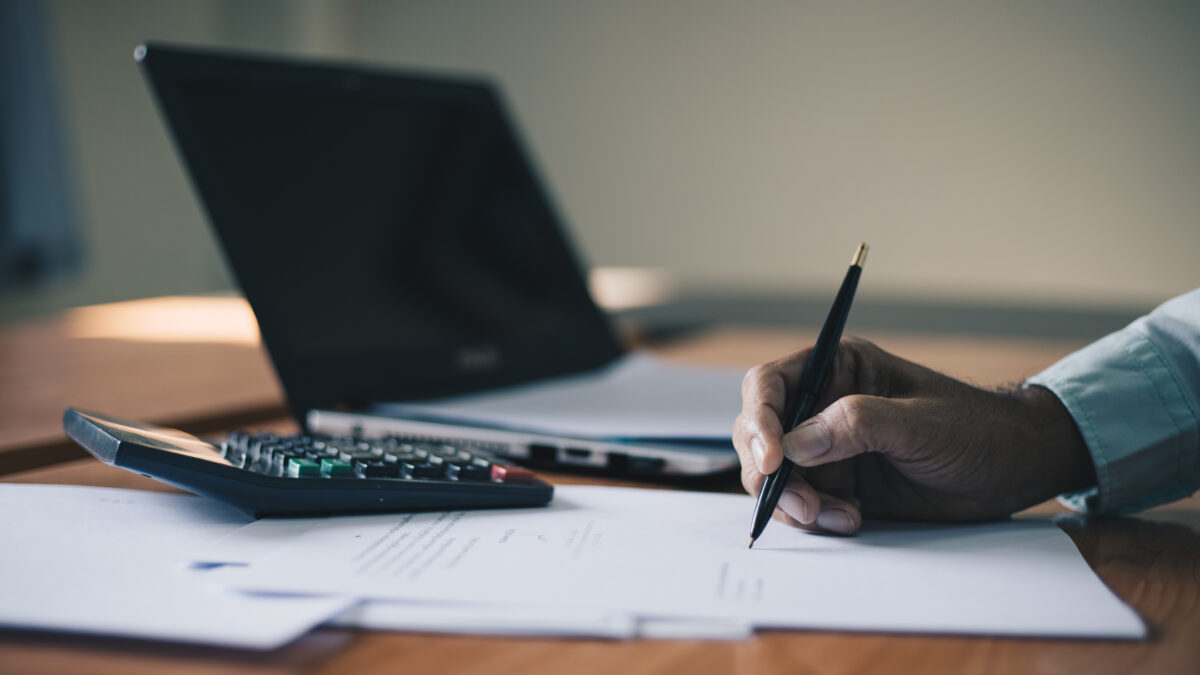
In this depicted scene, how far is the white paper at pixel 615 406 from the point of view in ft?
2.45

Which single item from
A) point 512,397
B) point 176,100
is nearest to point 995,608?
point 512,397

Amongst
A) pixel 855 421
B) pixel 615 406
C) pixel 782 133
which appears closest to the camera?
pixel 855 421

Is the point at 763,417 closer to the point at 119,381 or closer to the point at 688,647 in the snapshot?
the point at 688,647

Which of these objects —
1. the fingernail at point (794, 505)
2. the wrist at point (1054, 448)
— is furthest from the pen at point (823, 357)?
the wrist at point (1054, 448)

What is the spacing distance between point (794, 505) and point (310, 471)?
27 centimetres

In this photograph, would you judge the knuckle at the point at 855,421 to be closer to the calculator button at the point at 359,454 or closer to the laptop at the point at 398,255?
the laptop at the point at 398,255

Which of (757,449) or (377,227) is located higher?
(377,227)

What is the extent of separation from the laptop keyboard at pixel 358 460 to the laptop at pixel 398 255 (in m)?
0.10

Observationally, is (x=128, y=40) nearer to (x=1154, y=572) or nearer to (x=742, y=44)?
(x=742, y=44)

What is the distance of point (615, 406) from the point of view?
34.3 inches

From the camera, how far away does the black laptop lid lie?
83cm

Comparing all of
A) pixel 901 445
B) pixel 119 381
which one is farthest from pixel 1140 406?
pixel 119 381

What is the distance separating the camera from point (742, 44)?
5.22m

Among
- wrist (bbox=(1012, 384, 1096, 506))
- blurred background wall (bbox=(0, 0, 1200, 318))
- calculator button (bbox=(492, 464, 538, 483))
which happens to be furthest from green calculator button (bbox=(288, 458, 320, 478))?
blurred background wall (bbox=(0, 0, 1200, 318))
